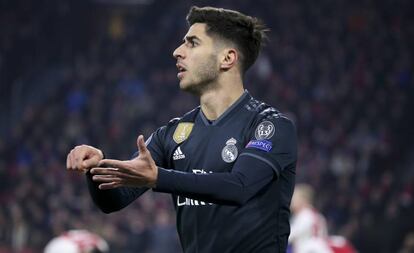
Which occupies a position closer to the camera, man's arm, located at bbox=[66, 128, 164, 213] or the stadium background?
man's arm, located at bbox=[66, 128, 164, 213]

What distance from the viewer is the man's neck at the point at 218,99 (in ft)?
13.3

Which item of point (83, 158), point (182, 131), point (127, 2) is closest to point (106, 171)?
point (83, 158)

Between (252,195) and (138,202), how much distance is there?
12.7m

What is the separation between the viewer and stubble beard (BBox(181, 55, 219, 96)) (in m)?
3.99

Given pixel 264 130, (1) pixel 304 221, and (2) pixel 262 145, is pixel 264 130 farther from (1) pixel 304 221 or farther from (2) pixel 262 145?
(1) pixel 304 221

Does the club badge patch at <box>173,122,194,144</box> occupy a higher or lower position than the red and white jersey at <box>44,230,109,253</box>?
higher

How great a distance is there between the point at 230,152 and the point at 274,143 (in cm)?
21

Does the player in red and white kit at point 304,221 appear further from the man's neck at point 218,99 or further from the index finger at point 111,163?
the index finger at point 111,163

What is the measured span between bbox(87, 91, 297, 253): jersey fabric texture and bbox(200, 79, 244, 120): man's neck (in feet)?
0.11

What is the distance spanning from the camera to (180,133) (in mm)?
4070

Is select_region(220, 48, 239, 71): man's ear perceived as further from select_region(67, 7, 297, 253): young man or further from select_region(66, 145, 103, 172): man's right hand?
select_region(66, 145, 103, 172): man's right hand

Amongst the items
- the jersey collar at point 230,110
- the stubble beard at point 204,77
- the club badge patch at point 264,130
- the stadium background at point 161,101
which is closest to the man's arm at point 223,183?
the club badge patch at point 264,130

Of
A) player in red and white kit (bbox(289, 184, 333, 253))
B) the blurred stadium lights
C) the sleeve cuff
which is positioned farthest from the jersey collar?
the blurred stadium lights

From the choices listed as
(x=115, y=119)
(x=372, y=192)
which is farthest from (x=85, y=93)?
(x=372, y=192)
